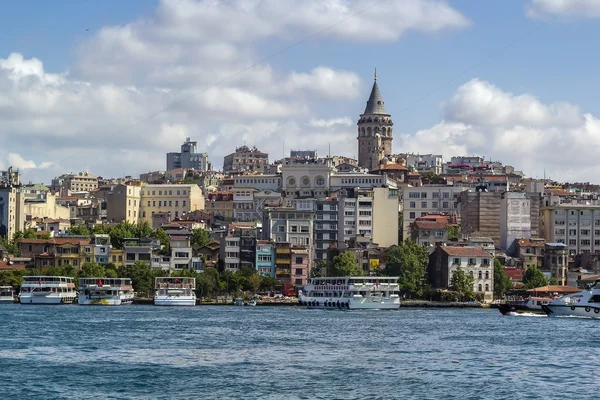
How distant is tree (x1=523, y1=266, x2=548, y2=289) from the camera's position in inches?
4215

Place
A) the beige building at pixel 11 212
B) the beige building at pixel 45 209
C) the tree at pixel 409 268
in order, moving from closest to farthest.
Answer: the tree at pixel 409 268 → the beige building at pixel 11 212 → the beige building at pixel 45 209

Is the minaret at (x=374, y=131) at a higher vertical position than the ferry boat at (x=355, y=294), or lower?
higher

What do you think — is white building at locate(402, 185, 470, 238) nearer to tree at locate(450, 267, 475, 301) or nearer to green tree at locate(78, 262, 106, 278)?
tree at locate(450, 267, 475, 301)

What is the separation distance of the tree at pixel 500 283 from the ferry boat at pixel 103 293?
103ft

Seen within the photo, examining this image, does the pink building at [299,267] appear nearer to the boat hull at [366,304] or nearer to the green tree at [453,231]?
the green tree at [453,231]

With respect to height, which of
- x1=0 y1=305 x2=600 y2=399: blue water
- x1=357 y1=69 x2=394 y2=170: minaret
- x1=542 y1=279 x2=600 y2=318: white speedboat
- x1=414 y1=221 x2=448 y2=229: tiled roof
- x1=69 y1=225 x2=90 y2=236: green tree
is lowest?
x1=0 y1=305 x2=600 y2=399: blue water

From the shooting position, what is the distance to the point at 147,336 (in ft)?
190

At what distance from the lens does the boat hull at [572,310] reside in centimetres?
7894

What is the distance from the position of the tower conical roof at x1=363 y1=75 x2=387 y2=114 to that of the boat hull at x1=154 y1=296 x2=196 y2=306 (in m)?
98.2

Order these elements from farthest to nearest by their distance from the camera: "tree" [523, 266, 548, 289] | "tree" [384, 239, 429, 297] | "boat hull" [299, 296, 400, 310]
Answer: "tree" [523, 266, 548, 289], "tree" [384, 239, 429, 297], "boat hull" [299, 296, 400, 310]

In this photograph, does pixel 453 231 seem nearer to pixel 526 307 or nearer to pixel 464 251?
pixel 464 251

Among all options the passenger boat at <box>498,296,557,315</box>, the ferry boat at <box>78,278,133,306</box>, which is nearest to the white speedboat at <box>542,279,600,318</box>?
the passenger boat at <box>498,296,557,315</box>

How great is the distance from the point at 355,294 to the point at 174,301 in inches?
618

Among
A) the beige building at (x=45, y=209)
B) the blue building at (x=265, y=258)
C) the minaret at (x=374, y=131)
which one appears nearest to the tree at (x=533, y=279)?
the blue building at (x=265, y=258)
